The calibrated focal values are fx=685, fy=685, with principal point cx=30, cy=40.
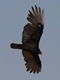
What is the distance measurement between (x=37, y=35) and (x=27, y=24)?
1.30 m

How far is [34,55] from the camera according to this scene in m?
41.4

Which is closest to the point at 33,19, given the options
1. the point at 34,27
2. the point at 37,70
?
the point at 34,27

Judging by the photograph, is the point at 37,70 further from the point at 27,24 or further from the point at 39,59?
the point at 27,24

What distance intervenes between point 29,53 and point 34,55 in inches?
14.8

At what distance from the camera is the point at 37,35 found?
134ft

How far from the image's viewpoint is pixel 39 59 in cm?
4150

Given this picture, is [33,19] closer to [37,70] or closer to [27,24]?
[27,24]

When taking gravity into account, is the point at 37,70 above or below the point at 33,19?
below

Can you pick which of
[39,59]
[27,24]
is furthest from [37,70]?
[27,24]

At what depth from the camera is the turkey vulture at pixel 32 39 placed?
1582 inches

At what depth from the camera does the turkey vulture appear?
40.2 metres

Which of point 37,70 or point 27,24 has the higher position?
point 27,24

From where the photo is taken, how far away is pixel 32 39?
41.0 meters

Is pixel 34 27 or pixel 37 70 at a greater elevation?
pixel 34 27
